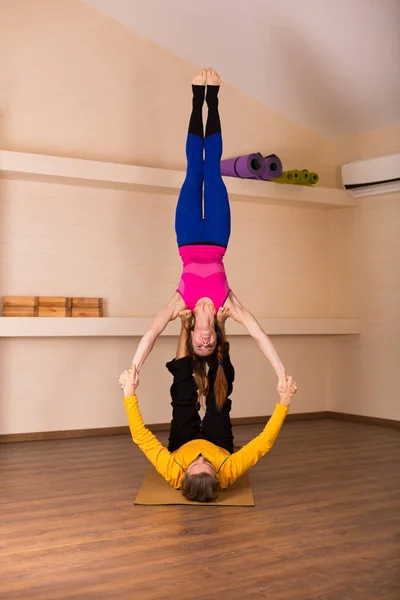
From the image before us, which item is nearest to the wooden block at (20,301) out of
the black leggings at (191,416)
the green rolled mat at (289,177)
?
the black leggings at (191,416)

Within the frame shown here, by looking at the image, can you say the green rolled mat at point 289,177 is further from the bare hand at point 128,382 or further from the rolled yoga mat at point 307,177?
the bare hand at point 128,382

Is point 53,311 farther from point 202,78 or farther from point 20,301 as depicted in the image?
→ point 202,78

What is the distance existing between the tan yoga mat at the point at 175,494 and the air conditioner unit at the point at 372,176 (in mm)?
3307

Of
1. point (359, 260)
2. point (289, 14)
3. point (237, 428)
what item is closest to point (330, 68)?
point (289, 14)

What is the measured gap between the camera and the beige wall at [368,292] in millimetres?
6492

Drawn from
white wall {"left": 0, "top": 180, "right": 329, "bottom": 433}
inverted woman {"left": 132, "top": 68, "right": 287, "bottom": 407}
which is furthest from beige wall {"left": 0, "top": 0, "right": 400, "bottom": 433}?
inverted woman {"left": 132, "top": 68, "right": 287, "bottom": 407}

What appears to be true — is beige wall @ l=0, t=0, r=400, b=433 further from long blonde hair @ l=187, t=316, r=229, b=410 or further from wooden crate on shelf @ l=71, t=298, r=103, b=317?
long blonde hair @ l=187, t=316, r=229, b=410

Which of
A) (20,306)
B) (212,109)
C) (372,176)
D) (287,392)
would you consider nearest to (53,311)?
(20,306)

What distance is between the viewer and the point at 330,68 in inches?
236

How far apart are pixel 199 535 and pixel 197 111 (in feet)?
9.14

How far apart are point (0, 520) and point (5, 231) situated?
8.87 ft

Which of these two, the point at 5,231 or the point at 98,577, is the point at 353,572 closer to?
the point at 98,577

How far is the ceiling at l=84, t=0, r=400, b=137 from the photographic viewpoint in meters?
5.39

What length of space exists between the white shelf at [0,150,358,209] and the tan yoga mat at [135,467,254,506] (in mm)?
2409
